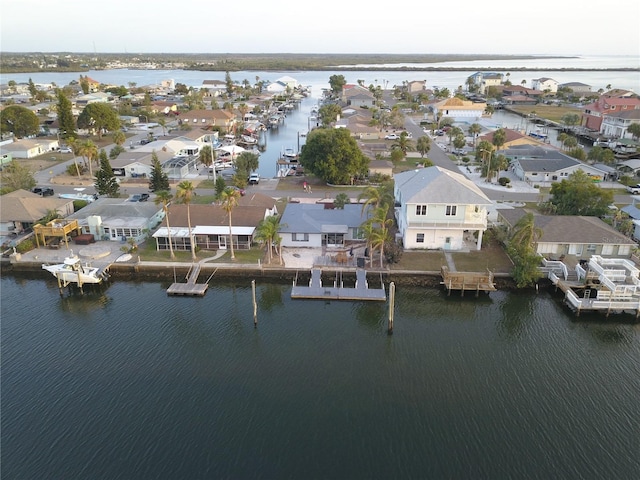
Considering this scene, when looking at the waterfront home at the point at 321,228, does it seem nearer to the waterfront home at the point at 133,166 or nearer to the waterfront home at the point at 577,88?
the waterfront home at the point at 133,166

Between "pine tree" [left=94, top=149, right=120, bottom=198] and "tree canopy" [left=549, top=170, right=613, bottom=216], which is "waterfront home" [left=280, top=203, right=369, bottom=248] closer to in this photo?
"tree canopy" [left=549, top=170, right=613, bottom=216]

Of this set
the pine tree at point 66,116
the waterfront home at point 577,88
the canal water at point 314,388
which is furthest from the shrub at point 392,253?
the waterfront home at point 577,88

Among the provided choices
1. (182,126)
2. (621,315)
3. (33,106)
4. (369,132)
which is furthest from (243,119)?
(621,315)

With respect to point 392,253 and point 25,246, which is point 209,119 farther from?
point 392,253

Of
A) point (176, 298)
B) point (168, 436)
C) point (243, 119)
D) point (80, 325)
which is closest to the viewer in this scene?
point (168, 436)

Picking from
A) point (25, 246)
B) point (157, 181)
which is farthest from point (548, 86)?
point (25, 246)

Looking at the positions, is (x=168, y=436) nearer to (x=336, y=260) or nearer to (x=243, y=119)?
(x=336, y=260)
